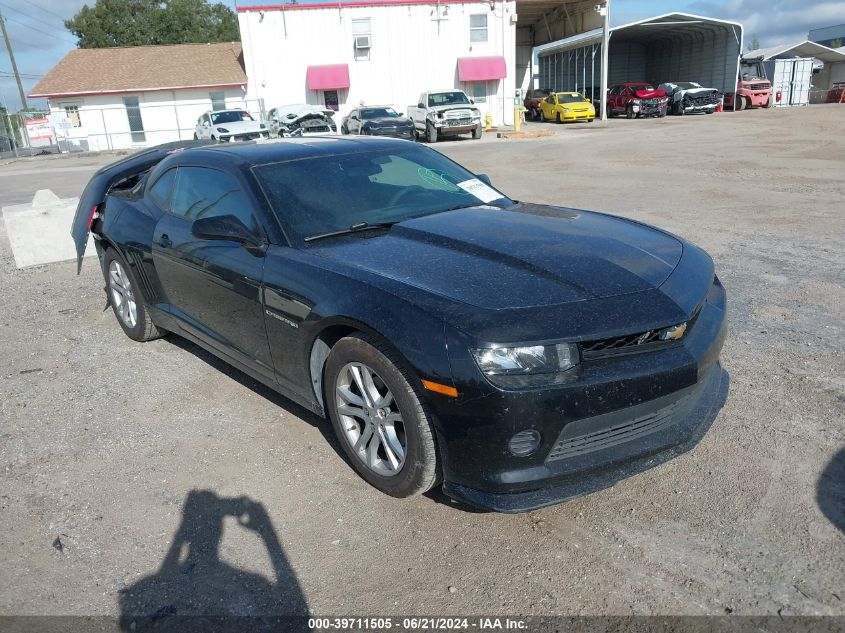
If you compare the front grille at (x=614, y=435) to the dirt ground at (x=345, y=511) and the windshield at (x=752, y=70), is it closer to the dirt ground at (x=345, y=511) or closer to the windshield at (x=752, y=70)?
the dirt ground at (x=345, y=511)

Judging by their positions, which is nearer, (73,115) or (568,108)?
(568,108)

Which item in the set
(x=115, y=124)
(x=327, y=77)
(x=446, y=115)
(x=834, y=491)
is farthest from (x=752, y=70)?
(x=834, y=491)

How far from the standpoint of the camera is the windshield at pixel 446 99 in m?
28.1

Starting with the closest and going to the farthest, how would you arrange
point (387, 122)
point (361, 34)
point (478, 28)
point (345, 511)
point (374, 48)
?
point (345, 511) → point (387, 122) → point (361, 34) → point (374, 48) → point (478, 28)

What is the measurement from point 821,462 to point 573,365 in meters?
1.53

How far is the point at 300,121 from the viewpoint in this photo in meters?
27.8

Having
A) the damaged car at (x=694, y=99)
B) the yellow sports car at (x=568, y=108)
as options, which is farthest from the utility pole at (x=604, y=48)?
the damaged car at (x=694, y=99)

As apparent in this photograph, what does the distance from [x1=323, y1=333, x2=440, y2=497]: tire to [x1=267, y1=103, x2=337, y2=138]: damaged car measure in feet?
82.7

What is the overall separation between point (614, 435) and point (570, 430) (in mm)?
225

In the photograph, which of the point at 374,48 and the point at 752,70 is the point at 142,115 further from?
the point at 752,70

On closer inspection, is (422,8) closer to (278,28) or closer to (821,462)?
(278,28)

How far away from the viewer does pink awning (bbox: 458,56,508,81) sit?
35.3 metres

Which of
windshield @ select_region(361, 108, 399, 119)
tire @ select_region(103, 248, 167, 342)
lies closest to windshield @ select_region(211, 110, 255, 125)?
windshield @ select_region(361, 108, 399, 119)

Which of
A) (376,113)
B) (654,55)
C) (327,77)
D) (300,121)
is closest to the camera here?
(376,113)
